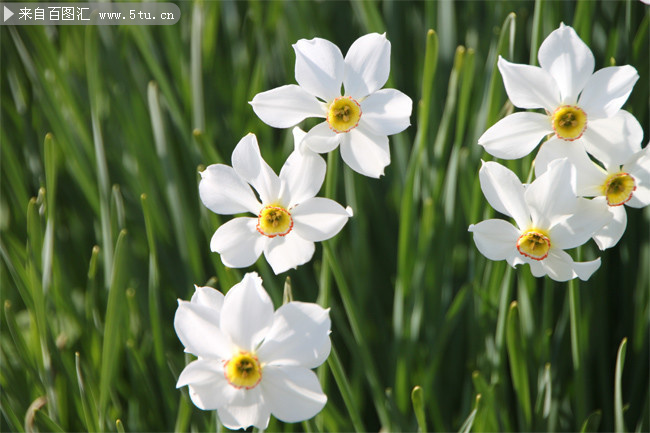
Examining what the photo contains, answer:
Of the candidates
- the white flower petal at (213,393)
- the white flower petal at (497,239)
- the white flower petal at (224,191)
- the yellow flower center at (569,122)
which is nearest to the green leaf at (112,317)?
the white flower petal at (224,191)

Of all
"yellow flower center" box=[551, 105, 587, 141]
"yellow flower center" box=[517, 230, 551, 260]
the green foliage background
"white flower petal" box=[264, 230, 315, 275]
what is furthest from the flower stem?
"yellow flower center" box=[551, 105, 587, 141]

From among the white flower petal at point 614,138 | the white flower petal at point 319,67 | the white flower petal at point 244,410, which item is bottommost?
the white flower petal at point 244,410

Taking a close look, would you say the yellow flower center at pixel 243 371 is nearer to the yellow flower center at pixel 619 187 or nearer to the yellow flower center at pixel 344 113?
the yellow flower center at pixel 344 113

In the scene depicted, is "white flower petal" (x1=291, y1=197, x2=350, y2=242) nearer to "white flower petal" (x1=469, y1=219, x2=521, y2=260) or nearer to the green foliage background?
the green foliage background

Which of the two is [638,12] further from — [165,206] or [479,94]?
[165,206]

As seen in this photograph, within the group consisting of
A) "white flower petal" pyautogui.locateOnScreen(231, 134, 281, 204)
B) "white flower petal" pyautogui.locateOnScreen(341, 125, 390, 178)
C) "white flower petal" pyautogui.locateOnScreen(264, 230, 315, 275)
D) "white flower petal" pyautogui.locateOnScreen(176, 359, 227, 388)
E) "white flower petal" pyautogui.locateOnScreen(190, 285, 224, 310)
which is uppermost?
"white flower petal" pyautogui.locateOnScreen(341, 125, 390, 178)

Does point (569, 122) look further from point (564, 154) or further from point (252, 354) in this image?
point (252, 354)
